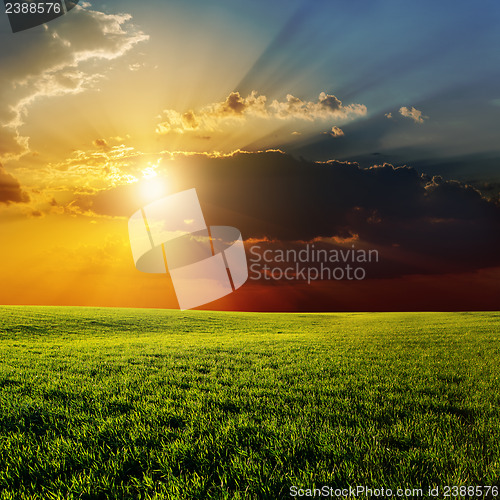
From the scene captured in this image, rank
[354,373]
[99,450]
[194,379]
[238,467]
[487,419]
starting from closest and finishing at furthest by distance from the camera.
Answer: [238,467], [99,450], [487,419], [194,379], [354,373]

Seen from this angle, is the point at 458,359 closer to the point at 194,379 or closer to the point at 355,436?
the point at 355,436

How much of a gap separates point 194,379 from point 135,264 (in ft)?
48.3

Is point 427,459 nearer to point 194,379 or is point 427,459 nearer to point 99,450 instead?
point 99,450

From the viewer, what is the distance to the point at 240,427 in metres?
5.05

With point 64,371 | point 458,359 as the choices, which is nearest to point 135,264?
point 64,371

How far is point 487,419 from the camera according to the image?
18.4 feet

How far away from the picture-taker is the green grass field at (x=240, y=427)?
3816 mm

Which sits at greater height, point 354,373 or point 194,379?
point 194,379

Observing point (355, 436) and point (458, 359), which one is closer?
point (355, 436)

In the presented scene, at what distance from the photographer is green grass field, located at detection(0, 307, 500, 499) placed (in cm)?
382

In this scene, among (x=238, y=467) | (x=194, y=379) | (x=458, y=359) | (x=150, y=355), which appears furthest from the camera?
(x=150, y=355)

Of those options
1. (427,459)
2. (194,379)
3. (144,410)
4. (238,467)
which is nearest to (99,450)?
(144,410)

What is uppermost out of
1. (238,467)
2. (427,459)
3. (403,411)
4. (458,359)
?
(238,467)

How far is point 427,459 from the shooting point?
4156 millimetres
